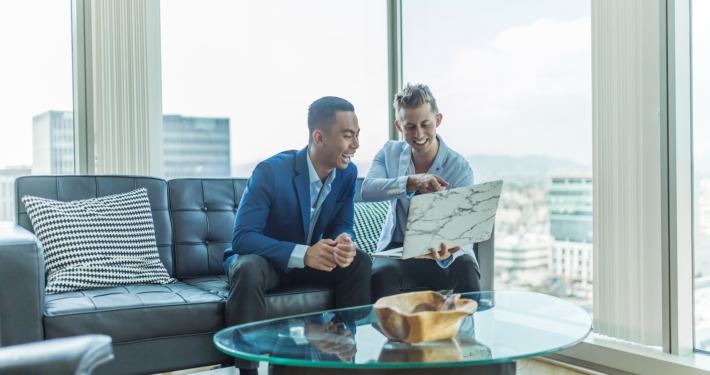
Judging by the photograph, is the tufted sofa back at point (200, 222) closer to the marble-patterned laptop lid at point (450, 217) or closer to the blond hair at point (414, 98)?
the blond hair at point (414, 98)

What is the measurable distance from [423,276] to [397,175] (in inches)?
18.5

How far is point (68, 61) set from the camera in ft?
10.0

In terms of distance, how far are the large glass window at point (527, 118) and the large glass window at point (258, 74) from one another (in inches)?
19.8

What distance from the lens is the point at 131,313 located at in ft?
6.39

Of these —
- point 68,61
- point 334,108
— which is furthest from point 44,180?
point 334,108

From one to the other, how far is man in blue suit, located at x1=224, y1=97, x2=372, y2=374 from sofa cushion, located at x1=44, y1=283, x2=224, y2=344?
0.09 meters

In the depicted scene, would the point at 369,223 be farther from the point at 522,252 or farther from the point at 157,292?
the point at 157,292

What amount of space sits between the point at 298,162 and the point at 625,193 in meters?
1.34

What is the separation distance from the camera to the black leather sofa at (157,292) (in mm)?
1786

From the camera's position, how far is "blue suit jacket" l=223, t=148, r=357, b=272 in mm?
2234

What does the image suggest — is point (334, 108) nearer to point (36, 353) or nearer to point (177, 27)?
point (177, 27)

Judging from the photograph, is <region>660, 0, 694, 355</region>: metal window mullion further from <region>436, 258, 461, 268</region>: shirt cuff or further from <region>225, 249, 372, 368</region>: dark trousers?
<region>225, 249, 372, 368</region>: dark trousers

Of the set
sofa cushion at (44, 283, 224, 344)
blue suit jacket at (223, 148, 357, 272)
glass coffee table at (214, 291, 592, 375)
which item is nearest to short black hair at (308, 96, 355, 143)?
blue suit jacket at (223, 148, 357, 272)

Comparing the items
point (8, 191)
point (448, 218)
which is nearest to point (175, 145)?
point (8, 191)
